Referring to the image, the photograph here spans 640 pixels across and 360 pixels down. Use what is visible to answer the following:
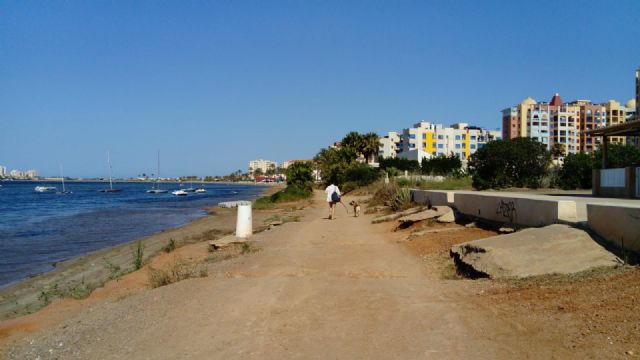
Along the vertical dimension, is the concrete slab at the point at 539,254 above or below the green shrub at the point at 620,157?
below

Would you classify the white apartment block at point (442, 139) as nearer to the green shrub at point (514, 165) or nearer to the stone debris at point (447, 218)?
the green shrub at point (514, 165)

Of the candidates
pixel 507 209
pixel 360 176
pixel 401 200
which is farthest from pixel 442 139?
pixel 507 209

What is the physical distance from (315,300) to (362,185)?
1836 inches

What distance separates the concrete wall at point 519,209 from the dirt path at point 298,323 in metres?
2.49

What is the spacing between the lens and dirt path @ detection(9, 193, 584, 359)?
5232mm

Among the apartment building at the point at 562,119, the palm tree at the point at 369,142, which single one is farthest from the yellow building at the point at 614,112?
the palm tree at the point at 369,142

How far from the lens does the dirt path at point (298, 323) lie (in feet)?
17.2

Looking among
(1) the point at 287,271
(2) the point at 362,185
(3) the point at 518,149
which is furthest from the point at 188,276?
(2) the point at 362,185

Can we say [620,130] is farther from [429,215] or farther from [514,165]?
[514,165]

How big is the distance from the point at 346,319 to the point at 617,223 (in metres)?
4.39

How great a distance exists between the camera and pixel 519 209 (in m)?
11.4

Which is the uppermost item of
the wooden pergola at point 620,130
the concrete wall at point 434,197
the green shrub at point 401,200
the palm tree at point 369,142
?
the palm tree at point 369,142

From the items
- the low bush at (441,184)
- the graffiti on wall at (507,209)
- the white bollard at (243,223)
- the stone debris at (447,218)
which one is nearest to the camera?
the graffiti on wall at (507,209)

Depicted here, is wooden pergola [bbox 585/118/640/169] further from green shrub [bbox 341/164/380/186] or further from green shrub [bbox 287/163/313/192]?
green shrub [bbox 287/163/313/192]
